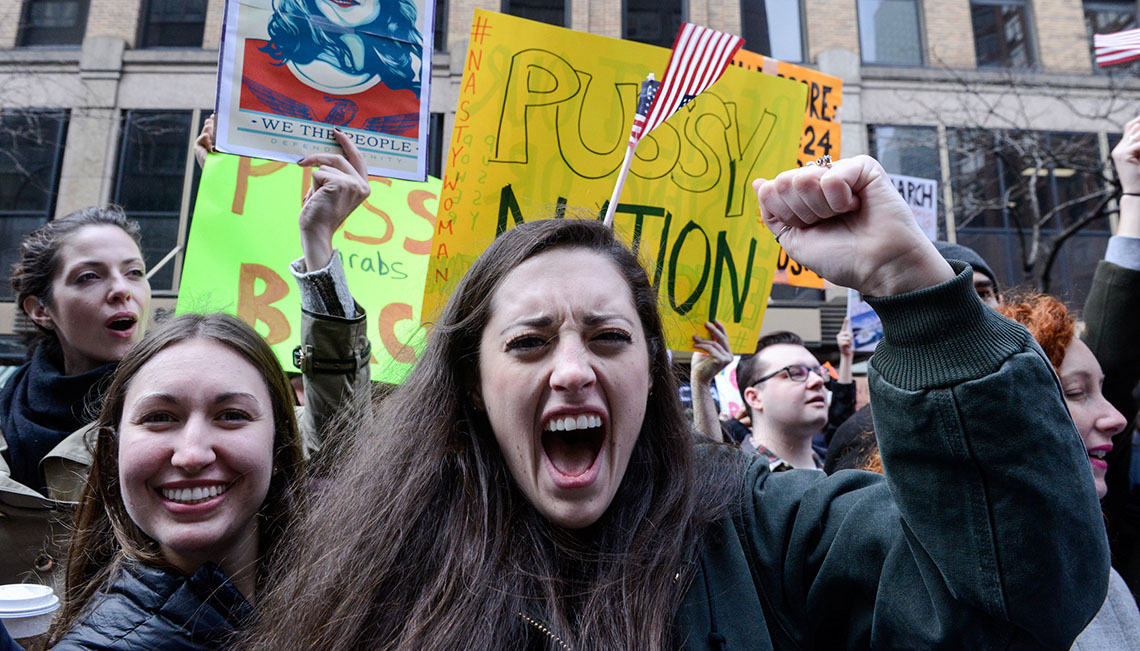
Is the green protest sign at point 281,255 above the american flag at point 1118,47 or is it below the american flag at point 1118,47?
below

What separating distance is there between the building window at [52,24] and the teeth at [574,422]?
50.8 feet

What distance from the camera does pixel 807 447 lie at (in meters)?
3.96

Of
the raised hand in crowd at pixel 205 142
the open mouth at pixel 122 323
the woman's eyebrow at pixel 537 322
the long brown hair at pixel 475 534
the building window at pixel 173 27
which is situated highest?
the building window at pixel 173 27

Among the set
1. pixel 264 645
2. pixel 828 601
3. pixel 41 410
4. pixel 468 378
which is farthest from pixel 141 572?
pixel 828 601

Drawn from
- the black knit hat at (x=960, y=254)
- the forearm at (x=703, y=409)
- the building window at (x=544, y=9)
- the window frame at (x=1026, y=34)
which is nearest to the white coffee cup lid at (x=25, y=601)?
the forearm at (x=703, y=409)

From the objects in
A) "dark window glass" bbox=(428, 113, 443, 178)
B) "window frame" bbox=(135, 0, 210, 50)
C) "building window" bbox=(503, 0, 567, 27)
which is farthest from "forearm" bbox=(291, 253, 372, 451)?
"window frame" bbox=(135, 0, 210, 50)

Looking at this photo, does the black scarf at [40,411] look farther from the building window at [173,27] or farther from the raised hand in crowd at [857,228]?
the building window at [173,27]

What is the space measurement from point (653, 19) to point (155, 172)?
29.7ft

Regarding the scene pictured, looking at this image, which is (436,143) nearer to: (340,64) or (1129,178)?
(340,64)

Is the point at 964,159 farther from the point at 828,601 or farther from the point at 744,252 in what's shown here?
the point at 828,601

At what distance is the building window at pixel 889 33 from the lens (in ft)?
46.7

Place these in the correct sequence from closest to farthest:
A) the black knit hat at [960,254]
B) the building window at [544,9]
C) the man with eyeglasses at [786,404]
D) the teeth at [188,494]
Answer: the teeth at [188,494]
the black knit hat at [960,254]
the man with eyeglasses at [786,404]
the building window at [544,9]

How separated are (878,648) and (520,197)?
207 centimetres

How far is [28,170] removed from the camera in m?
12.8
